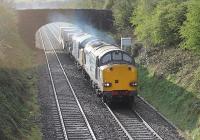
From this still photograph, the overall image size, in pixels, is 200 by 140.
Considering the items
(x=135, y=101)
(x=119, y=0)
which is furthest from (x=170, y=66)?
(x=119, y=0)

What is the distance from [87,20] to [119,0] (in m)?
7.02

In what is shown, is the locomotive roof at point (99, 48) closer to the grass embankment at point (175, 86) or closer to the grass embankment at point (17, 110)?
the grass embankment at point (175, 86)

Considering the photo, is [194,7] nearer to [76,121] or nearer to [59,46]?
[76,121]

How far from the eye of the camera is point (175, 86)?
89.8 feet

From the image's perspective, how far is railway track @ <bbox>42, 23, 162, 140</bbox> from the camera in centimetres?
2064

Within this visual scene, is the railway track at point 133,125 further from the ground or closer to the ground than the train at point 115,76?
closer to the ground

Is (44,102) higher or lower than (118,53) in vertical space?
lower

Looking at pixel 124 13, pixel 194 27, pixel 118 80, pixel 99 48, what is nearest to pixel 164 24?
pixel 99 48

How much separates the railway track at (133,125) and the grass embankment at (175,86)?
1.71 m

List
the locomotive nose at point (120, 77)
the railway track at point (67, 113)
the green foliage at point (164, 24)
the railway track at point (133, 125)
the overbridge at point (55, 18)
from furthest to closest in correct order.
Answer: the overbridge at point (55, 18) < the green foliage at point (164, 24) < the locomotive nose at point (120, 77) < the railway track at point (67, 113) < the railway track at point (133, 125)

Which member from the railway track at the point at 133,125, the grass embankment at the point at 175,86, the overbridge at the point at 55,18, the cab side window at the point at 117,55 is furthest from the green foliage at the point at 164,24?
the overbridge at the point at 55,18

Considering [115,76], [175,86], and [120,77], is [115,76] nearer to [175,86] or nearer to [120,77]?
[120,77]

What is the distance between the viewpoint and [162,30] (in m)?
33.8

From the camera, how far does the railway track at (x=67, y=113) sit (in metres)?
20.9
